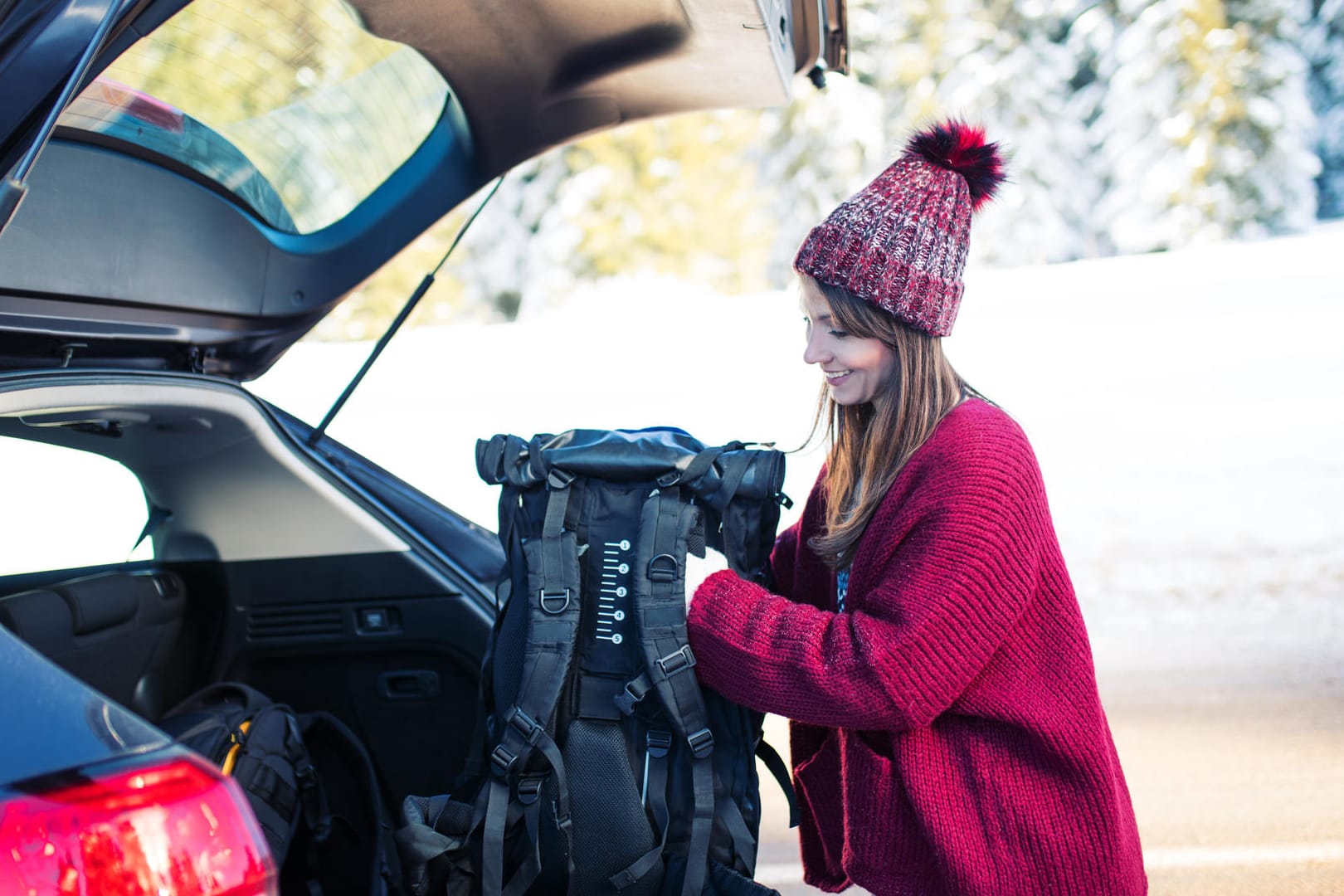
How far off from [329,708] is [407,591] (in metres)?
0.38

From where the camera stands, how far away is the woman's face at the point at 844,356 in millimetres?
1879

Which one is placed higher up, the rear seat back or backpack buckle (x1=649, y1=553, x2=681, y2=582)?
backpack buckle (x1=649, y1=553, x2=681, y2=582)

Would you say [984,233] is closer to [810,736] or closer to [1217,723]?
[1217,723]

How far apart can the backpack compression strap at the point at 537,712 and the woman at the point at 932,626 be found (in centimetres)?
22

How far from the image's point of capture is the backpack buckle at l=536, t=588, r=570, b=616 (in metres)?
1.84

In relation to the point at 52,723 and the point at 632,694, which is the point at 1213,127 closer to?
the point at 632,694

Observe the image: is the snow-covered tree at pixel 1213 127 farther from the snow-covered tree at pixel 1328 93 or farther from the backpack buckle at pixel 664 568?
the backpack buckle at pixel 664 568

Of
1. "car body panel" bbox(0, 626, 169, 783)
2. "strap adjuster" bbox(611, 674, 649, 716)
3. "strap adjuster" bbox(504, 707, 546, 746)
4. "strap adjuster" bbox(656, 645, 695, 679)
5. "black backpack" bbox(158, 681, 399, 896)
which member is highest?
"car body panel" bbox(0, 626, 169, 783)

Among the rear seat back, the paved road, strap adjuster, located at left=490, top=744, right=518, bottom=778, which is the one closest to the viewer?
strap adjuster, located at left=490, top=744, right=518, bottom=778

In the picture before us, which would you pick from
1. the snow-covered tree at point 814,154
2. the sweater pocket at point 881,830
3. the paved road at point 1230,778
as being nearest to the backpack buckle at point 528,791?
the sweater pocket at point 881,830

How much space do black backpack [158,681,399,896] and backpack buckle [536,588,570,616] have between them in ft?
2.68

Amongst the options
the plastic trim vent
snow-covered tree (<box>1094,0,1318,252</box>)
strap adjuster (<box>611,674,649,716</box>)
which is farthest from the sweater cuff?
snow-covered tree (<box>1094,0,1318,252</box>)

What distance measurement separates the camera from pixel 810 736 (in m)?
2.03

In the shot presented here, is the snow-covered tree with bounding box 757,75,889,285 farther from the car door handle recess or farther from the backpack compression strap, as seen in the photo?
the backpack compression strap
